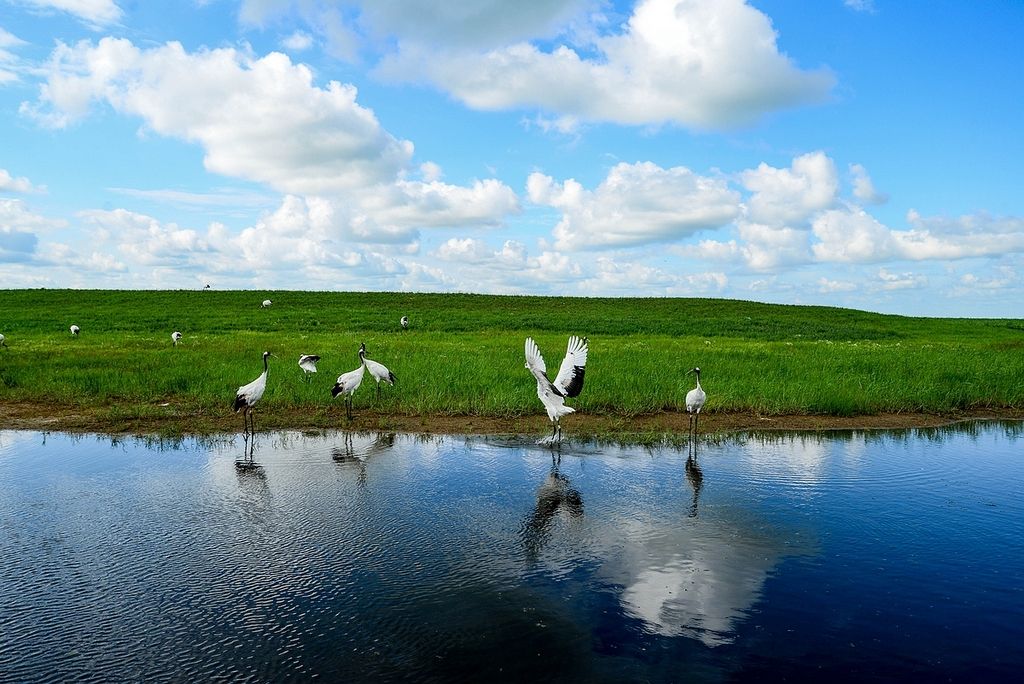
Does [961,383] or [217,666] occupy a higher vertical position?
[961,383]

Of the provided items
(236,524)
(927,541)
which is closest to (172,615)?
(236,524)

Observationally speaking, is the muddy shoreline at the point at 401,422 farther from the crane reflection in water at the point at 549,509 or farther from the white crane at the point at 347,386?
the crane reflection in water at the point at 549,509

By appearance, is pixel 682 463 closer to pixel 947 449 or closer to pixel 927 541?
pixel 927 541

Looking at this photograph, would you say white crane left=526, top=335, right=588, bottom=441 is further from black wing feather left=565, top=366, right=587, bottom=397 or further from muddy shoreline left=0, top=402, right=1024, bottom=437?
muddy shoreline left=0, top=402, right=1024, bottom=437

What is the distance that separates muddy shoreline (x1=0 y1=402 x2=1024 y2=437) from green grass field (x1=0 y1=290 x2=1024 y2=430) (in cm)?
29

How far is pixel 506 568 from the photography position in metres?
8.08

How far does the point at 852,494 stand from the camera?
11.1 meters

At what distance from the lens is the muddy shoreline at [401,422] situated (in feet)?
52.4

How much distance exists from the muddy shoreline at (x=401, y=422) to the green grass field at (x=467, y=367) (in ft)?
0.95

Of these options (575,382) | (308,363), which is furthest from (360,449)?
(308,363)

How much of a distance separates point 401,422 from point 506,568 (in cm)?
909

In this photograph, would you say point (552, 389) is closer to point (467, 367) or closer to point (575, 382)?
point (575, 382)

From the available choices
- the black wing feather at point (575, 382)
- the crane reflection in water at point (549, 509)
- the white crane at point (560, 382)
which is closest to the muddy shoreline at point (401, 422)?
the white crane at point (560, 382)

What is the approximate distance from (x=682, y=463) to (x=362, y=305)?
174ft
